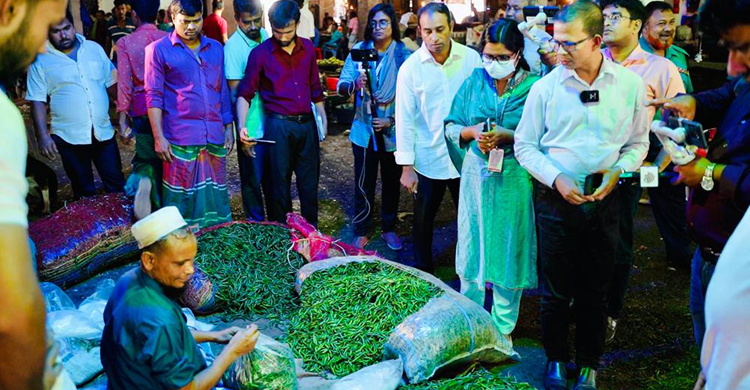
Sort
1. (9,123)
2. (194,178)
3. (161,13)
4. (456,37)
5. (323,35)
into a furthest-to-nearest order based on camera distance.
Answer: (323,35) → (456,37) → (161,13) → (194,178) → (9,123)

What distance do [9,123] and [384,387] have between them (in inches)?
101

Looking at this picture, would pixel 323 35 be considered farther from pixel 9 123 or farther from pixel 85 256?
pixel 9 123

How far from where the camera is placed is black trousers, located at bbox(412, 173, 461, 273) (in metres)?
5.05

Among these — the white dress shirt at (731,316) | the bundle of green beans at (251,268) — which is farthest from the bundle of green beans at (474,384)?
the white dress shirt at (731,316)

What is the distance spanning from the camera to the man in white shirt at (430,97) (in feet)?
15.6

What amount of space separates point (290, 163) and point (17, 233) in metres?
4.68

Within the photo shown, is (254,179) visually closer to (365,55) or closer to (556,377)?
(365,55)

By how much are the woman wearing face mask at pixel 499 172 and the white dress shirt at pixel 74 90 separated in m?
3.27

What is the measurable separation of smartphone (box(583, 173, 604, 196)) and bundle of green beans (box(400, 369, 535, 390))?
103 cm

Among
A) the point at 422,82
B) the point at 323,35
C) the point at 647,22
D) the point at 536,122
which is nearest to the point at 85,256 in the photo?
the point at 422,82

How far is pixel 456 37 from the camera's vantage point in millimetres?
14477

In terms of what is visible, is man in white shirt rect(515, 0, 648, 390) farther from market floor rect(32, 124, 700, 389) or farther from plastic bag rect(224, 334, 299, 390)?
plastic bag rect(224, 334, 299, 390)

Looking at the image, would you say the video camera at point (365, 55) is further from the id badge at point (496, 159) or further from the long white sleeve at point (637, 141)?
the long white sleeve at point (637, 141)

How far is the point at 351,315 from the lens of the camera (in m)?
4.00
